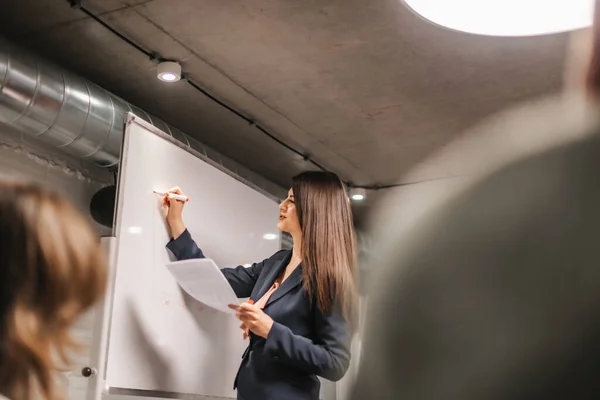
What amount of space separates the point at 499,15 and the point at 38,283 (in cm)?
165

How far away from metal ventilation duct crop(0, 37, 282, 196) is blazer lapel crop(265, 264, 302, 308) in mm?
1016

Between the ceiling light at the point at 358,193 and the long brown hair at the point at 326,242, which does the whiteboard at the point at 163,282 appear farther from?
the ceiling light at the point at 358,193

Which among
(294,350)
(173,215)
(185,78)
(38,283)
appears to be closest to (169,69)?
(185,78)

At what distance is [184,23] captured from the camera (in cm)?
244

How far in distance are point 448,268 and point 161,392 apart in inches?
85.2

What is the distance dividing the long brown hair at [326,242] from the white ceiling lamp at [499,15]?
0.69 meters

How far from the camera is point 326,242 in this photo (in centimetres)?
221

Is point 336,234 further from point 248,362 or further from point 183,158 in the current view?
point 183,158

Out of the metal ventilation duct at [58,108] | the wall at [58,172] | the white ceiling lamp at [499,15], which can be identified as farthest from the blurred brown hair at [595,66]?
the wall at [58,172]

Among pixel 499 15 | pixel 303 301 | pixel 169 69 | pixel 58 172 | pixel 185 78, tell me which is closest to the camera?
pixel 499 15

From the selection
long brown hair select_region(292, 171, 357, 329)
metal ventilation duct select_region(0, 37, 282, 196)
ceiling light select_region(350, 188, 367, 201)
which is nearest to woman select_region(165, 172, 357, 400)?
long brown hair select_region(292, 171, 357, 329)

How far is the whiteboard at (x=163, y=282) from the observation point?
7.13 feet

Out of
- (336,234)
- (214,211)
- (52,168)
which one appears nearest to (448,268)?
(336,234)

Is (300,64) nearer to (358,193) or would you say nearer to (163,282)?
(163,282)
